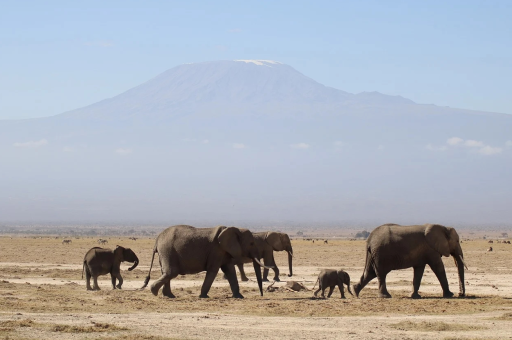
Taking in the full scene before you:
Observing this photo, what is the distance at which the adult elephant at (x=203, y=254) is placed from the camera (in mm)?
26781

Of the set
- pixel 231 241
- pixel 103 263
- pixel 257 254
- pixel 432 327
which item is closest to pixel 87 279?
pixel 103 263

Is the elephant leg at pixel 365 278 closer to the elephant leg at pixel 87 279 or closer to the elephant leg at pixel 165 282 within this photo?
the elephant leg at pixel 165 282

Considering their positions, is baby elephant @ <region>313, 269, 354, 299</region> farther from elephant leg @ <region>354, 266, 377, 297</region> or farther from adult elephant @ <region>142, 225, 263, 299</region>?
adult elephant @ <region>142, 225, 263, 299</region>

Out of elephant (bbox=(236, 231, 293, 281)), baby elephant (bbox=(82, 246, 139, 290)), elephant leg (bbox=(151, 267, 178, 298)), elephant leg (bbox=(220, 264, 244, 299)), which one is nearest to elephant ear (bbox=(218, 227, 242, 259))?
elephant leg (bbox=(220, 264, 244, 299))

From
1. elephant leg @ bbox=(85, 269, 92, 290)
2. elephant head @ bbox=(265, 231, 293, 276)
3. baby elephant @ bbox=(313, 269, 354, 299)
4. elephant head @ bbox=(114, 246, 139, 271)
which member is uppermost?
elephant head @ bbox=(265, 231, 293, 276)

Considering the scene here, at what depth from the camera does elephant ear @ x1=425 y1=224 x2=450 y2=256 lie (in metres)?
27.4

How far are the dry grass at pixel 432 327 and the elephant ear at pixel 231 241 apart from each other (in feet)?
25.3

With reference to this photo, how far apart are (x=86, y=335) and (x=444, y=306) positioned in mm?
10623

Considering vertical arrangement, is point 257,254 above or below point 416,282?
above

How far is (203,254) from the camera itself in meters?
26.9

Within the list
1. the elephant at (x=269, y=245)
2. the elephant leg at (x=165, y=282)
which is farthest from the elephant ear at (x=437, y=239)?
the elephant at (x=269, y=245)

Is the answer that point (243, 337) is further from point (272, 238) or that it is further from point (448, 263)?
point (448, 263)

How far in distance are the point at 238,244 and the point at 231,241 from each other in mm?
267

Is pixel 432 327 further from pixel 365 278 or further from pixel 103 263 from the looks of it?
pixel 103 263
